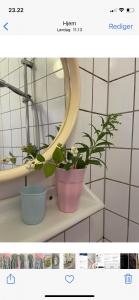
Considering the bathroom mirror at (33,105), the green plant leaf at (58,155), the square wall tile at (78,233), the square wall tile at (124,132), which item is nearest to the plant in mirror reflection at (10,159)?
the bathroom mirror at (33,105)

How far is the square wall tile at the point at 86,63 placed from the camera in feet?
1.93

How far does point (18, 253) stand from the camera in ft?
1.13

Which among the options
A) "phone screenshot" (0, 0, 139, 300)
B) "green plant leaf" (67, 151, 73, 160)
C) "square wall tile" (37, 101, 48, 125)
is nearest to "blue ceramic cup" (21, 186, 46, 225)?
"phone screenshot" (0, 0, 139, 300)

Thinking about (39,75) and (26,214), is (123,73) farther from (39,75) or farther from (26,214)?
(26,214)

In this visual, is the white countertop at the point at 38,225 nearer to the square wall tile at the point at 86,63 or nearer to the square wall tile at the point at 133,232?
the square wall tile at the point at 133,232

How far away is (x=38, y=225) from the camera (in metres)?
0.41

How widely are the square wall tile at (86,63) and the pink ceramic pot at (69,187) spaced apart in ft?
1.24

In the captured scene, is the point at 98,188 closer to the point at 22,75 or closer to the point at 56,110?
the point at 56,110

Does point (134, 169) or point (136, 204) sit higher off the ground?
point (134, 169)

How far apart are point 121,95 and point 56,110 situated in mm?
292

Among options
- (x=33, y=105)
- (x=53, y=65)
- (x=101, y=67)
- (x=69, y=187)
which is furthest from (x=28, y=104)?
(x=101, y=67)

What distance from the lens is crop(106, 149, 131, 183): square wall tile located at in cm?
67

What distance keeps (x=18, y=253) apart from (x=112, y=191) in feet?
1.58
